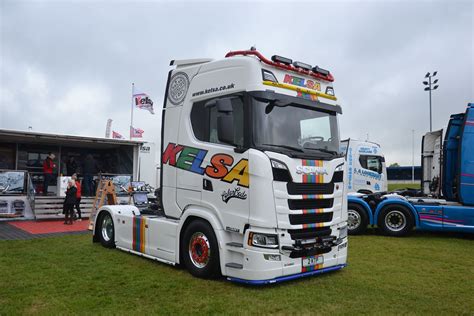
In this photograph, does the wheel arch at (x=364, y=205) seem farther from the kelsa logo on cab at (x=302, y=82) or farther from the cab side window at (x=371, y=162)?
the cab side window at (x=371, y=162)

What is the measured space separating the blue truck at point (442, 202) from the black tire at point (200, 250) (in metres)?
6.17

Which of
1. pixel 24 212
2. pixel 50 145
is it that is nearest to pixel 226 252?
pixel 24 212

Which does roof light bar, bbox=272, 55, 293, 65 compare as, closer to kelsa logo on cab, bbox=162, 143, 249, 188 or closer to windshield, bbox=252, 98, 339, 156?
windshield, bbox=252, 98, 339, 156

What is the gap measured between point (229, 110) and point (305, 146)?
1.29 m

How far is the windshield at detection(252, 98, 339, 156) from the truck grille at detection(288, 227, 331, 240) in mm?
1133

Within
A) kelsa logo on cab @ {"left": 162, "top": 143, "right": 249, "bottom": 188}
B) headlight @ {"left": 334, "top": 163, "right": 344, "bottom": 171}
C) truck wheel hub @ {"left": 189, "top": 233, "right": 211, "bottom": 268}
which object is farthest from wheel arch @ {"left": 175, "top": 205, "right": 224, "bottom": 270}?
headlight @ {"left": 334, "top": 163, "right": 344, "bottom": 171}

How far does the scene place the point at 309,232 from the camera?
5.89m

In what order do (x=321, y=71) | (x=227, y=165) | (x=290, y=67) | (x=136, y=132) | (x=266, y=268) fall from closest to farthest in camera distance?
(x=266, y=268)
(x=227, y=165)
(x=290, y=67)
(x=321, y=71)
(x=136, y=132)

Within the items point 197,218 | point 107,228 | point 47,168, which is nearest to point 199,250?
point 197,218

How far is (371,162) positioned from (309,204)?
46.6ft

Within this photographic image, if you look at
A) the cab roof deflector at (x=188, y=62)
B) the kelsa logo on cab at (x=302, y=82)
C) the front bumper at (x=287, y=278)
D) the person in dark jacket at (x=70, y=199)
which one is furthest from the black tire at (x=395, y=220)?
the person in dark jacket at (x=70, y=199)

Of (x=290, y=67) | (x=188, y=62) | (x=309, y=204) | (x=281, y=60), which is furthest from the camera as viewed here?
(x=188, y=62)

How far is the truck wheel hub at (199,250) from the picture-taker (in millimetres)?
5984

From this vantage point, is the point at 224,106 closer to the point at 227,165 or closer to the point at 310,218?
the point at 227,165
